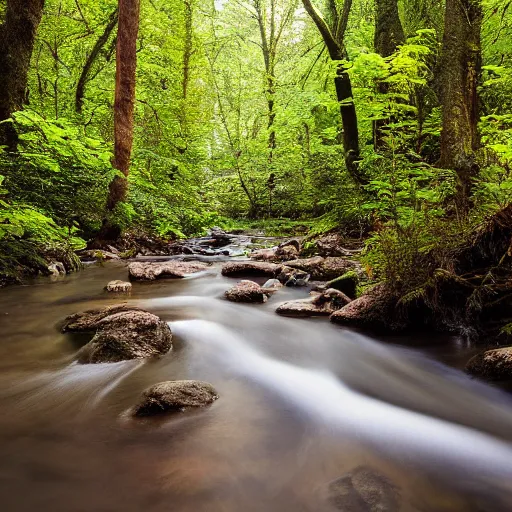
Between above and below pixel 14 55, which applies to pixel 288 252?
below

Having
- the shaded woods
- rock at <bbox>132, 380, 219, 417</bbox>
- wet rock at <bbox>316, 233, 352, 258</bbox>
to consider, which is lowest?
rock at <bbox>132, 380, 219, 417</bbox>

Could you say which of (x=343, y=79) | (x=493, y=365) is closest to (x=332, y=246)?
(x=343, y=79)

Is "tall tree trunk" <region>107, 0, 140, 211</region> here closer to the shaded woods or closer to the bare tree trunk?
the shaded woods

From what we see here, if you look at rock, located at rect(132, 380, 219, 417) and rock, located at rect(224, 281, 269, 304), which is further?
rock, located at rect(224, 281, 269, 304)

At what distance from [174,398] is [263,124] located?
714 inches

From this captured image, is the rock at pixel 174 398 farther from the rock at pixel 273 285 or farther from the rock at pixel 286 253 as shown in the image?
the rock at pixel 286 253

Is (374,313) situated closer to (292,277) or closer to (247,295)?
(247,295)

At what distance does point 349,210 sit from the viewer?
7.88 metres

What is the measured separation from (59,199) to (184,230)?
194 inches

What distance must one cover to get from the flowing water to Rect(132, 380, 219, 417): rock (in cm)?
6

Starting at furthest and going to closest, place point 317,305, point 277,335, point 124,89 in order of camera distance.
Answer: point 124,89 → point 317,305 → point 277,335

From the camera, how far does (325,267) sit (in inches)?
245

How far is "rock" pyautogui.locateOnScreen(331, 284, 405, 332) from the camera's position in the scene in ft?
11.7

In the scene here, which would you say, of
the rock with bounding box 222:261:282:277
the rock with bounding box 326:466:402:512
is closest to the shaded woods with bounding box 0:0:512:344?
the rock with bounding box 326:466:402:512
